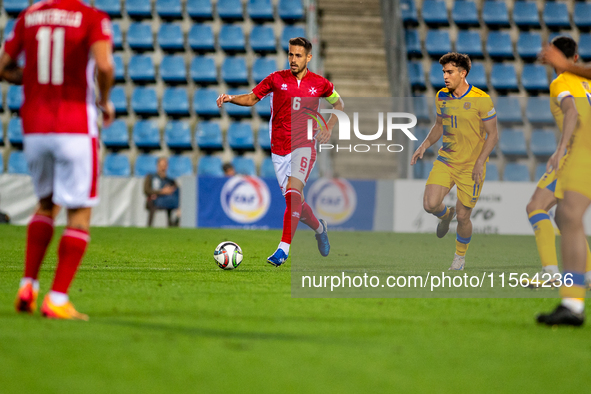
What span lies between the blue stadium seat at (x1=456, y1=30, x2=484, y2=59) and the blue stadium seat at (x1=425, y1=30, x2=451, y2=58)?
29 cm

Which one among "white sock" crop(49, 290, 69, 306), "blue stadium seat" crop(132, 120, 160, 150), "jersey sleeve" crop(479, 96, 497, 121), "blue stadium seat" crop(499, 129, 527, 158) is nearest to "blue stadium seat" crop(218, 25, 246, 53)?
"blue stadium seat" crop(132, 120, 160, 150)

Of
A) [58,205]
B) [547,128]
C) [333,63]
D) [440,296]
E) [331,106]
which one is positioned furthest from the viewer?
[333,63]

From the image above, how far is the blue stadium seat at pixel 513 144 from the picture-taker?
16.0m

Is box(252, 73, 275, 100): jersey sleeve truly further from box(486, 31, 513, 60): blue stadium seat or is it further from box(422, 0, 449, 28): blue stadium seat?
box(486, 31, 513, 60): blue stadium seat

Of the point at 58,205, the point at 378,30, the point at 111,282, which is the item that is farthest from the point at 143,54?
the point at 58,205

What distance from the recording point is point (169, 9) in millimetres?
18672

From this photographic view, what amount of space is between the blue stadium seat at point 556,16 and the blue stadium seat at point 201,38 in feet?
27.6

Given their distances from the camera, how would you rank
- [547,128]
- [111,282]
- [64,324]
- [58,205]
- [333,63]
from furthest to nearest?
1. [333,63]
2. [547,128]
3. [111,282]
4. [58,205]
5. [64,324]

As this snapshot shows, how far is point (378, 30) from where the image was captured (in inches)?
759

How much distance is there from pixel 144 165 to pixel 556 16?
10890 millimetres

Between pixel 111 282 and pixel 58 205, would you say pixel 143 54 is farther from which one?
pixel 58 205

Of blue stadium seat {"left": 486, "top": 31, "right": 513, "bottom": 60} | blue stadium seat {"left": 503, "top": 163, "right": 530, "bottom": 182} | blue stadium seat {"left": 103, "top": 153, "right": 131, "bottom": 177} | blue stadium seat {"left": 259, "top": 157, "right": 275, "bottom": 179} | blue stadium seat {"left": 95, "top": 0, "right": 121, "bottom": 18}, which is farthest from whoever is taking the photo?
blue stadium seat {"left": 95, "top": 0, "right": 121, "bottom": 18}

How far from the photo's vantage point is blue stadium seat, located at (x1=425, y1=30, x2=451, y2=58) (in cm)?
1809

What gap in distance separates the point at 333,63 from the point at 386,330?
14.9 meters
